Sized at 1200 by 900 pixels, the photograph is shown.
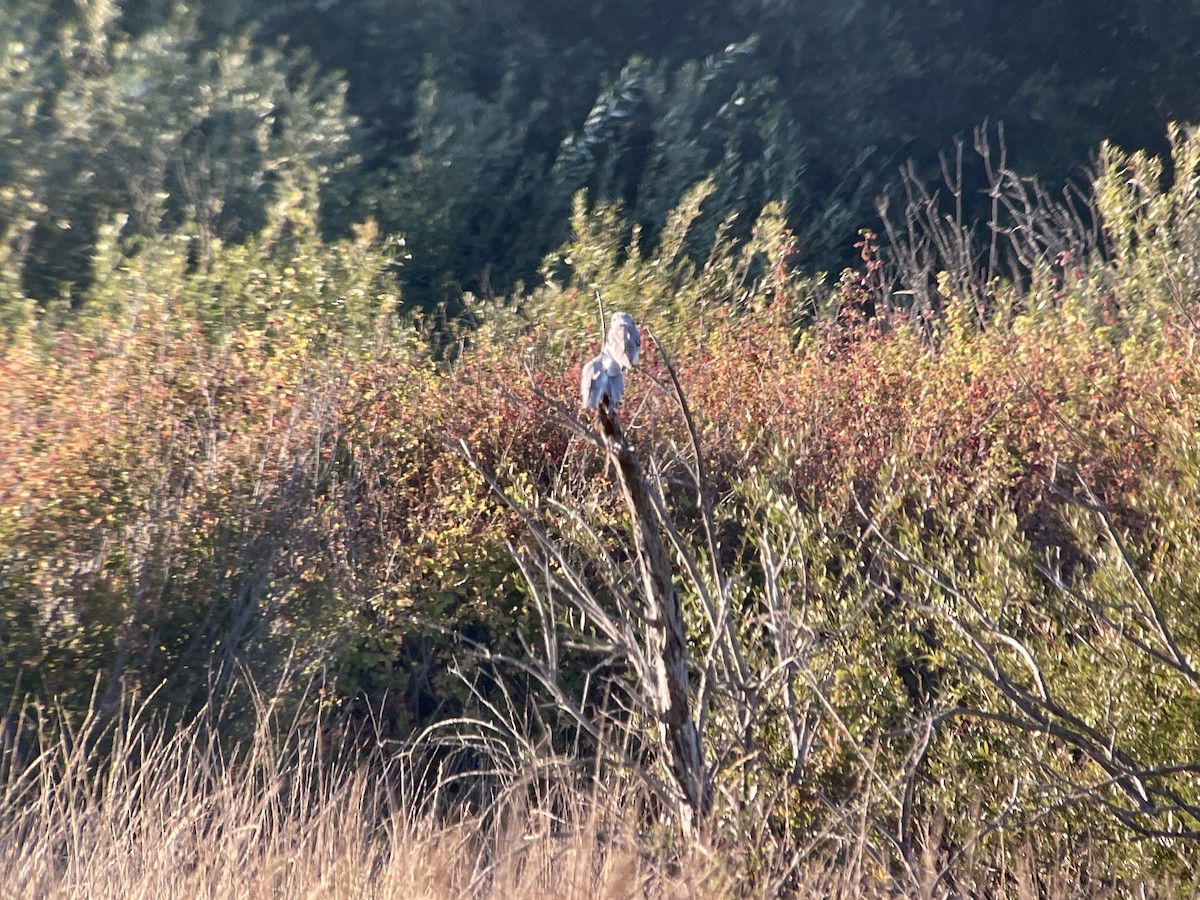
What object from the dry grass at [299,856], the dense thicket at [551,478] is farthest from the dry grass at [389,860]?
the dense thicket at [551,478]

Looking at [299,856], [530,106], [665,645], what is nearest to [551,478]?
[299,856]

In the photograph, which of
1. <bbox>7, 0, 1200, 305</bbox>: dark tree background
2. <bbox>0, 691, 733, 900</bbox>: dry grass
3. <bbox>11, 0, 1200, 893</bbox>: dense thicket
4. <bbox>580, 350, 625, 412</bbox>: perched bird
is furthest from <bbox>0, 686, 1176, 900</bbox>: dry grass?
<bbox>7, 0, 1200, 305</bbox>: dark tree background

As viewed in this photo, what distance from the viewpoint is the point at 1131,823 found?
3258 mm

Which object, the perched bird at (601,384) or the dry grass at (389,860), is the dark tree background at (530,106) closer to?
the dry grass at (389,860)

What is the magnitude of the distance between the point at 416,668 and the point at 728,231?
721 centimetres

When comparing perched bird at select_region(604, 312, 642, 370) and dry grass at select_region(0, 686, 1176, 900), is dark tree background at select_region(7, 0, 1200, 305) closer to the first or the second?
dry grass at select_region(0, 686, 1176, 900)

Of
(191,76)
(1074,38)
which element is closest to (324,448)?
(191,76)

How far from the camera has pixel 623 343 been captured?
2.29 metres

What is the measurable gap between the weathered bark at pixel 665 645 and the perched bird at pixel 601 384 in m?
0.09

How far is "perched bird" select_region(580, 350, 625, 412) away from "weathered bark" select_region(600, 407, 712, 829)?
9 centimetres

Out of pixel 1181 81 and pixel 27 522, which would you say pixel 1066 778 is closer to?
pixel 27 522

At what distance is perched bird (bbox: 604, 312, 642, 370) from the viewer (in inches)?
89.4

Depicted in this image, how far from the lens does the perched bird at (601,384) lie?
2.22 metres

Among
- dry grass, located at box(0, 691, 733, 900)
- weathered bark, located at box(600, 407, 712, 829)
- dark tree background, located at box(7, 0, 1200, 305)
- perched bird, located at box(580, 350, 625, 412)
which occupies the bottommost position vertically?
dry grass, located at box(0, 691, 733, 900)
